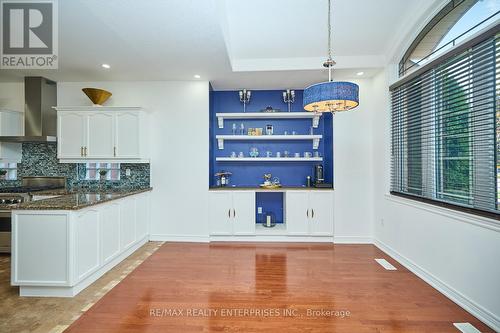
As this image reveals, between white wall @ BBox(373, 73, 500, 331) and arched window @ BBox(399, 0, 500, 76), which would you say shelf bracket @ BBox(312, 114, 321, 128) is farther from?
arched window @ BBox(399, 0, 500, 76)

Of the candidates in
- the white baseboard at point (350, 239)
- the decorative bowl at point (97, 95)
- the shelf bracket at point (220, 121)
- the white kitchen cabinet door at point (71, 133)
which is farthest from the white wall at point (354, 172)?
the white kitchen cabinet door at point (71, 133)

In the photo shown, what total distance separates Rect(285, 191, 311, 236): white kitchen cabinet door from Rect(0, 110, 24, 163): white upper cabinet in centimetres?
465

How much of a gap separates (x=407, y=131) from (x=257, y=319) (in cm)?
293

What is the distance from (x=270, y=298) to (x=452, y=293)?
177 centimetres

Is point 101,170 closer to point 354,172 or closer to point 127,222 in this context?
point 127,222

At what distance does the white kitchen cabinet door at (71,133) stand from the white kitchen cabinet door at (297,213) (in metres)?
3.47

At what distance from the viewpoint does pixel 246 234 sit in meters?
3.97

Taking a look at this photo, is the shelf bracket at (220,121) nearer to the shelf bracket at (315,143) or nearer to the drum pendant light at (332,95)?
the shelf bracket at (315,143)

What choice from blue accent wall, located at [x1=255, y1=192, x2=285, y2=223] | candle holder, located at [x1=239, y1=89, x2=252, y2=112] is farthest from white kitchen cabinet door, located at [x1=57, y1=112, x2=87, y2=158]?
blue accent wall, located at [x1=255, y1=192, x2=285, y2=223]

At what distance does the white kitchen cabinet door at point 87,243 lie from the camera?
236cm

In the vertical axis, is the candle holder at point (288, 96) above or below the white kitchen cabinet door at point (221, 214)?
above

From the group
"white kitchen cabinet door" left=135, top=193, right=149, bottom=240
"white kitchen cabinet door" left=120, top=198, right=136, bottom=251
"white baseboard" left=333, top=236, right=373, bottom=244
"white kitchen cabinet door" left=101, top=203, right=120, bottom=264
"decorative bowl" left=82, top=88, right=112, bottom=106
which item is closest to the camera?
"white kitchen cabinet door" left=101, top=203, right=120, bottom=264

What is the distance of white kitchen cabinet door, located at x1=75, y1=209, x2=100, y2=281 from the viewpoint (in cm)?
236

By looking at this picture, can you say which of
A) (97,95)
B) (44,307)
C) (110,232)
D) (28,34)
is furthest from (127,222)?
(28,34)
